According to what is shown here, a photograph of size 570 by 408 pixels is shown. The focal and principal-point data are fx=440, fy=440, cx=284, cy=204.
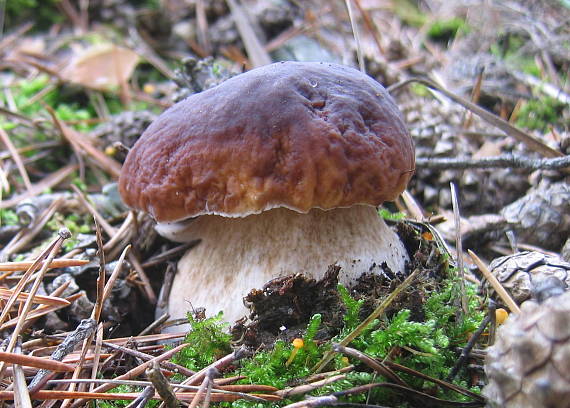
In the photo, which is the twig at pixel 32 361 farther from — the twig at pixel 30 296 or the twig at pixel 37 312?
the twig at pixel 37 312

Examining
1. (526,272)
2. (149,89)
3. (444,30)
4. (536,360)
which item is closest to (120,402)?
(536,360)

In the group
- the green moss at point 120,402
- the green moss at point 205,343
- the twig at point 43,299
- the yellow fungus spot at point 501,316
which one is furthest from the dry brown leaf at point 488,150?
the twig at point 43,299

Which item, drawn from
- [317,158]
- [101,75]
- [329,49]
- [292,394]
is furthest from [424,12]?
[292,394]

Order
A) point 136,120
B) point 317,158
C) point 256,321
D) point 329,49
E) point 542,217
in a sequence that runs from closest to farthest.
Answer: point 317,158
point 256,321
point 542,217
point 136,120
point 329,49

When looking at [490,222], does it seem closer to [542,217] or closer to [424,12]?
[542,217]

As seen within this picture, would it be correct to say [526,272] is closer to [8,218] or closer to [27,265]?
[27,265]

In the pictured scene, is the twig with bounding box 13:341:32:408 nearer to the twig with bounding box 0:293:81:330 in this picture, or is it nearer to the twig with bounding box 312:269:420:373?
the twig with bounding box 0:293:81:330
